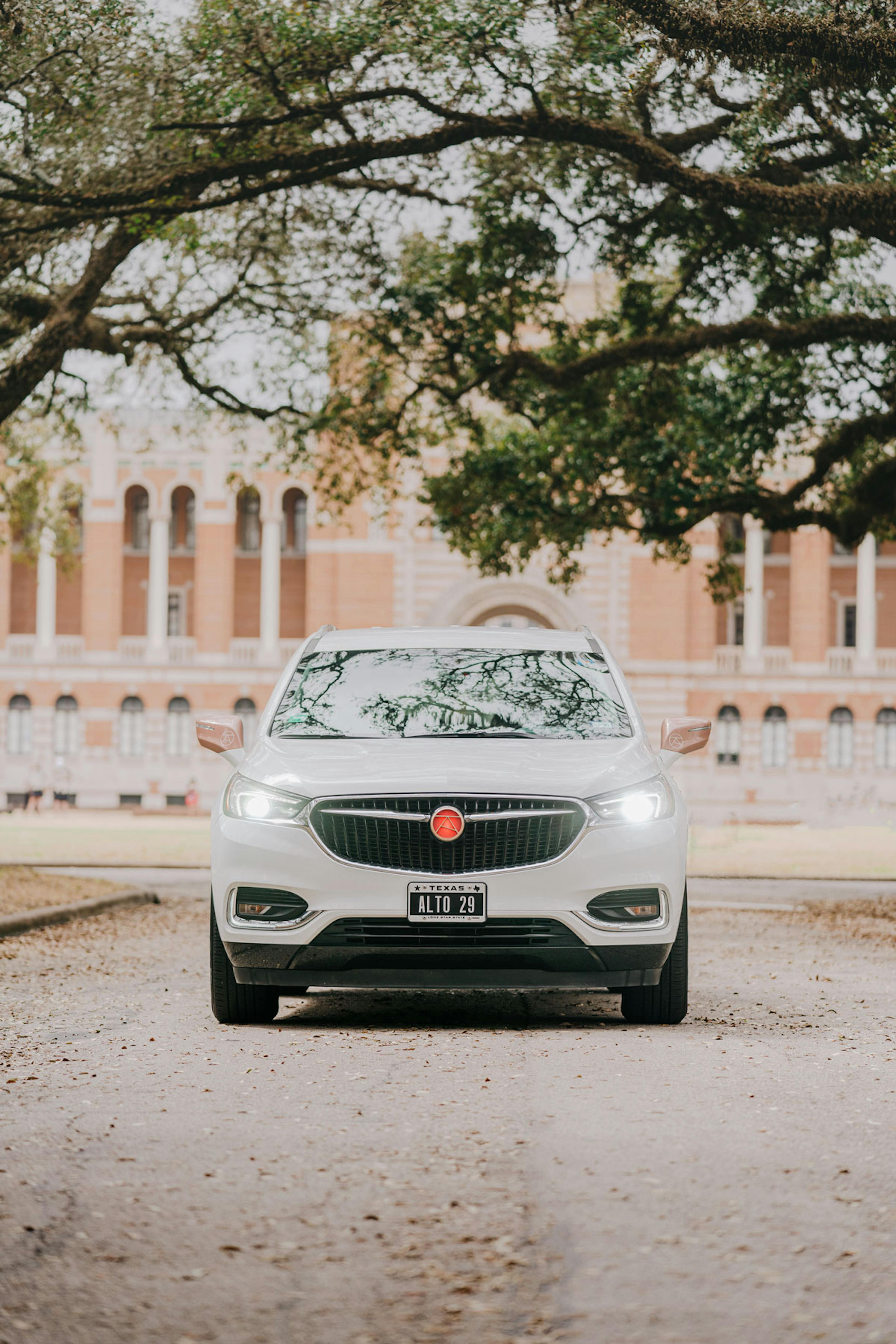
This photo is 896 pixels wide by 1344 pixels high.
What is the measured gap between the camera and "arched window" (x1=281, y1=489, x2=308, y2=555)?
61.1 metres

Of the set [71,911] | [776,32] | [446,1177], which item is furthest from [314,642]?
[776,32]

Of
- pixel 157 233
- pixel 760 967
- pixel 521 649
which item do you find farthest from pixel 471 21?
pixel 760 967

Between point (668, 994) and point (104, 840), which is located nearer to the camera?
point (668, 994)

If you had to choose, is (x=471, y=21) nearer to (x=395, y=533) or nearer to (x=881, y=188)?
(x=881, y=188)

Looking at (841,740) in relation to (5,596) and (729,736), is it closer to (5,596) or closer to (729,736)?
(729,736)

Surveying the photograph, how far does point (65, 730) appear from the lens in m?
58.8

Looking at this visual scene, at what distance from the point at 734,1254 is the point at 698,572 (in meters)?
55.3

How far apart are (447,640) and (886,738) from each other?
173 ft

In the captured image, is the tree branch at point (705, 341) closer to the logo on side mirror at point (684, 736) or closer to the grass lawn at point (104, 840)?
the grass lawn at point (104, 840)


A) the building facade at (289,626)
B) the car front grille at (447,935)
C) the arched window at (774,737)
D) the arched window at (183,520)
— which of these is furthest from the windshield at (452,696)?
the arched window at (183,520)

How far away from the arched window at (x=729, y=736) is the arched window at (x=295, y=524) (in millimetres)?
16415

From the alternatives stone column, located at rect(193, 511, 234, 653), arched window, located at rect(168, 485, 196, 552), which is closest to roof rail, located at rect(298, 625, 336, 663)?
stone column, located at rect(193, 511, 234, 653)

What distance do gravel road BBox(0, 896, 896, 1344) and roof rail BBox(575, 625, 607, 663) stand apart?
6.23 feet

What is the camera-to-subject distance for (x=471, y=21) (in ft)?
44.4
